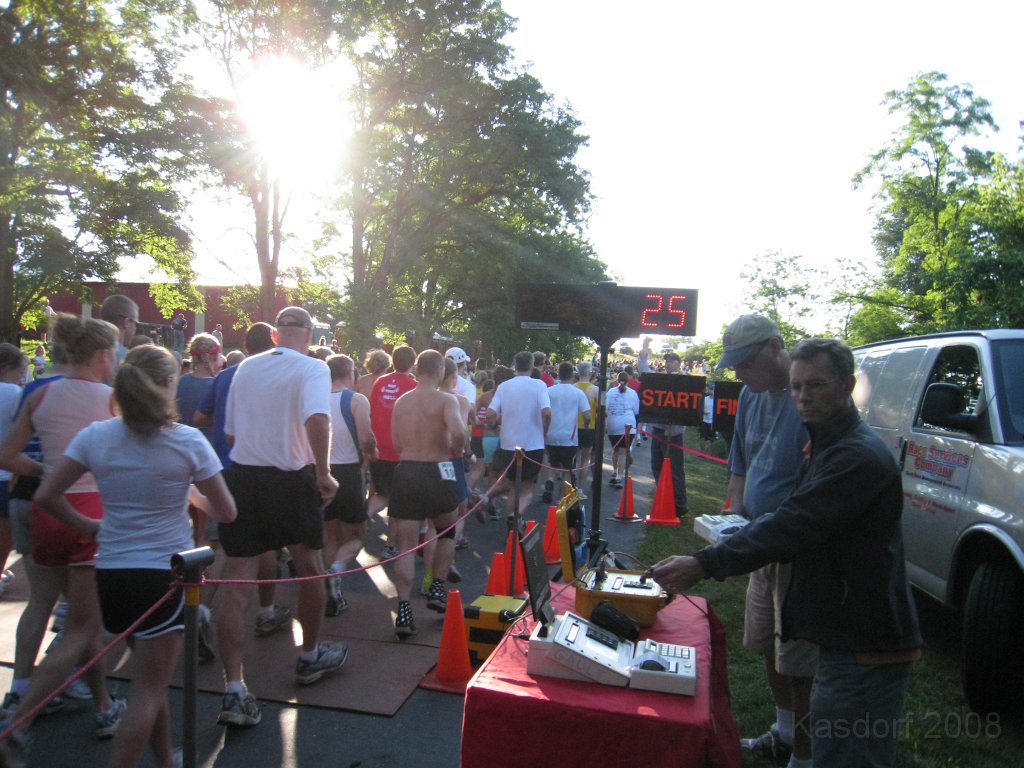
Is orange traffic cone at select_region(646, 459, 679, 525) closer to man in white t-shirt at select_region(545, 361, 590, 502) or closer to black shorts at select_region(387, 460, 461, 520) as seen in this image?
man in white t-shirt at select_region(545, 361, 590, 502)

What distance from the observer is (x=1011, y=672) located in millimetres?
4168

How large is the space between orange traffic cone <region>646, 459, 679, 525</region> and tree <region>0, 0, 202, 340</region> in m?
15.4

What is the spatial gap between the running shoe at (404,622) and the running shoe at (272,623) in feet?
2.84

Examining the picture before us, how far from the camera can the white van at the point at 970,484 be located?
420 centimetres

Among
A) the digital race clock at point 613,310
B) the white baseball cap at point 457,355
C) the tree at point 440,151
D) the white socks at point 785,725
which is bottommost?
the white socks at point 785,725

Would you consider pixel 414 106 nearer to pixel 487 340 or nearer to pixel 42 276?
pixel 42 276

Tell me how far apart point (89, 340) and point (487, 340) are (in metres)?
35.6

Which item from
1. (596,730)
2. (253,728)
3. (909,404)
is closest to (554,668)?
(596,730)

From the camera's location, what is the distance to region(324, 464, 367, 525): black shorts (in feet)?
19.5

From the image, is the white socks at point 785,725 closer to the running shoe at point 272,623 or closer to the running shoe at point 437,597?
the running shoe at point 437,597

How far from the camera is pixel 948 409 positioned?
15.2 ft

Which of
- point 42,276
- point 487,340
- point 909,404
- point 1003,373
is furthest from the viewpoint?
point 487,340

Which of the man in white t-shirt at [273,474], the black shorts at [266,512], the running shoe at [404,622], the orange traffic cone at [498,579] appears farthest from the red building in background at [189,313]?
the black shorts at [266,512]

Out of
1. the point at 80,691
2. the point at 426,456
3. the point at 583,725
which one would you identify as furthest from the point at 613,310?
the point at 80,691
